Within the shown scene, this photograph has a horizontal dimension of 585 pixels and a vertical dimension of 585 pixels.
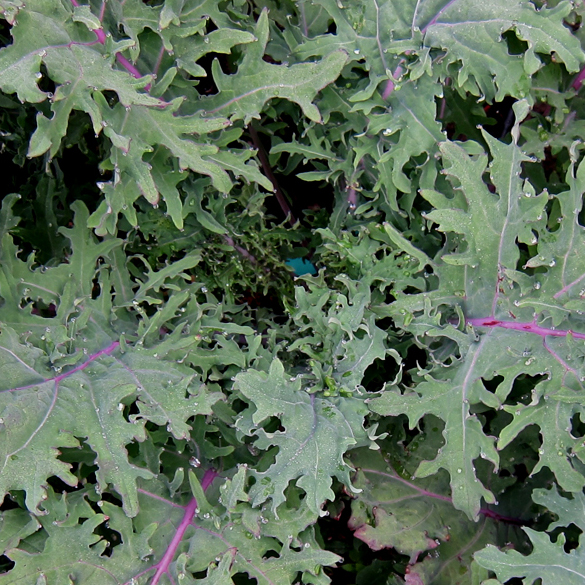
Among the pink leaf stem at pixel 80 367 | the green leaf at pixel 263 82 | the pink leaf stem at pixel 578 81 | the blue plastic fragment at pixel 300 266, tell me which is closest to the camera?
the pink leaf stem at pixel 80 367

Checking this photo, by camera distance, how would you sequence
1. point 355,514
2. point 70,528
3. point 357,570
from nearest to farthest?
point 70,528 → point 355,514 → point 357,570

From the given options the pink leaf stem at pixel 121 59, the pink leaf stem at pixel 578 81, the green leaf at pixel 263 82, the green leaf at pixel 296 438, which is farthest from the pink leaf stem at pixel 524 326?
the pink leaf stem at pixel 121 59

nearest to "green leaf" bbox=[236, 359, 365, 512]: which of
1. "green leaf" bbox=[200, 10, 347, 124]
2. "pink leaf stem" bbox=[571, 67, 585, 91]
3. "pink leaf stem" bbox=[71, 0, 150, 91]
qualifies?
"green leaf" bbox=[200, 10, 347, 124]

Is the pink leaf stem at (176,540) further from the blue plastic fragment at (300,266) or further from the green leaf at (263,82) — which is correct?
the green leaf at (263,82)

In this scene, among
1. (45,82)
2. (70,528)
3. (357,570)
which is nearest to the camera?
(70,528)

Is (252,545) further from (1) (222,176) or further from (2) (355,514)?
(1) (222,176)

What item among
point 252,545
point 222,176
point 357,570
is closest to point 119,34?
point 222,176
